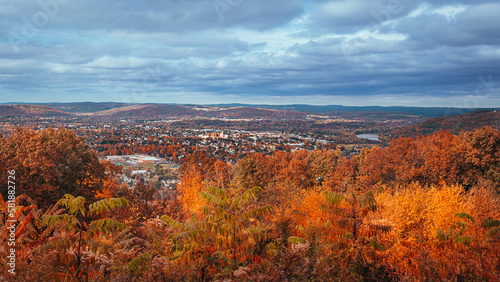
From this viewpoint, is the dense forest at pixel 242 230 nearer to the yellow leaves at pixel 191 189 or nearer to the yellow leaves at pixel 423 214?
the yellow leaves at pixel 423 214

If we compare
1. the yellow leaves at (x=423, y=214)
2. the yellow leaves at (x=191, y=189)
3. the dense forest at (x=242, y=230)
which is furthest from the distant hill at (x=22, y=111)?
the yellow leaves at (x=423, y=214)

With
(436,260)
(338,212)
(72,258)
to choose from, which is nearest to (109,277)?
(72,258)

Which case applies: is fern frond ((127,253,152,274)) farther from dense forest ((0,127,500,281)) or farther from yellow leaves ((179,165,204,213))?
yellow leaves ((179,165,204,213))

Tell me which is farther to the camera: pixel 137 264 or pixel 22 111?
pixel 22 111

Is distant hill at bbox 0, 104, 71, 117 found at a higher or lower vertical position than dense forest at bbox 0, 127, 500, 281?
higher

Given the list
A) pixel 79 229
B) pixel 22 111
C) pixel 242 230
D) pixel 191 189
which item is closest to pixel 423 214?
pixel 242 230

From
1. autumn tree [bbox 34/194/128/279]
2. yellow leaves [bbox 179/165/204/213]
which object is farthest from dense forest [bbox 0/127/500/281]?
yellow leaves [bbox 179/165/204/213]

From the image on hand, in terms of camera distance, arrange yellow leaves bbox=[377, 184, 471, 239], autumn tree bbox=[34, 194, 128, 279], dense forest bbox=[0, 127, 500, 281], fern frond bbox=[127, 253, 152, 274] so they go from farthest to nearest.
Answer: yellow leaves bbox=[377, 184, 471, 239] < fern frond bbox=[127, 253, 152, 274] < dense forest bbox=[0, 127, 500, 281] < autumn tree bbox=[34, 194, 128, 279]

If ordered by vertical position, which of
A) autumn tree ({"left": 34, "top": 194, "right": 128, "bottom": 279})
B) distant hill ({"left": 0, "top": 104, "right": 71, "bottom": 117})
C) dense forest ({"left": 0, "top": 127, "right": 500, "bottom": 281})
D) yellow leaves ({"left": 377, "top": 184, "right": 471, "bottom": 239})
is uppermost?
distant hill ({"left": 0, "top": 104, "right": 71, "bottom": 117})

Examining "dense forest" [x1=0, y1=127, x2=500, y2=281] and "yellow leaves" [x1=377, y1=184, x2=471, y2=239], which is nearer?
"dense forest" [x1=0, y1=127, x2=500, y2=281]

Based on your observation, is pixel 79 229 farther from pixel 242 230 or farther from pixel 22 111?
pixel 22 111
